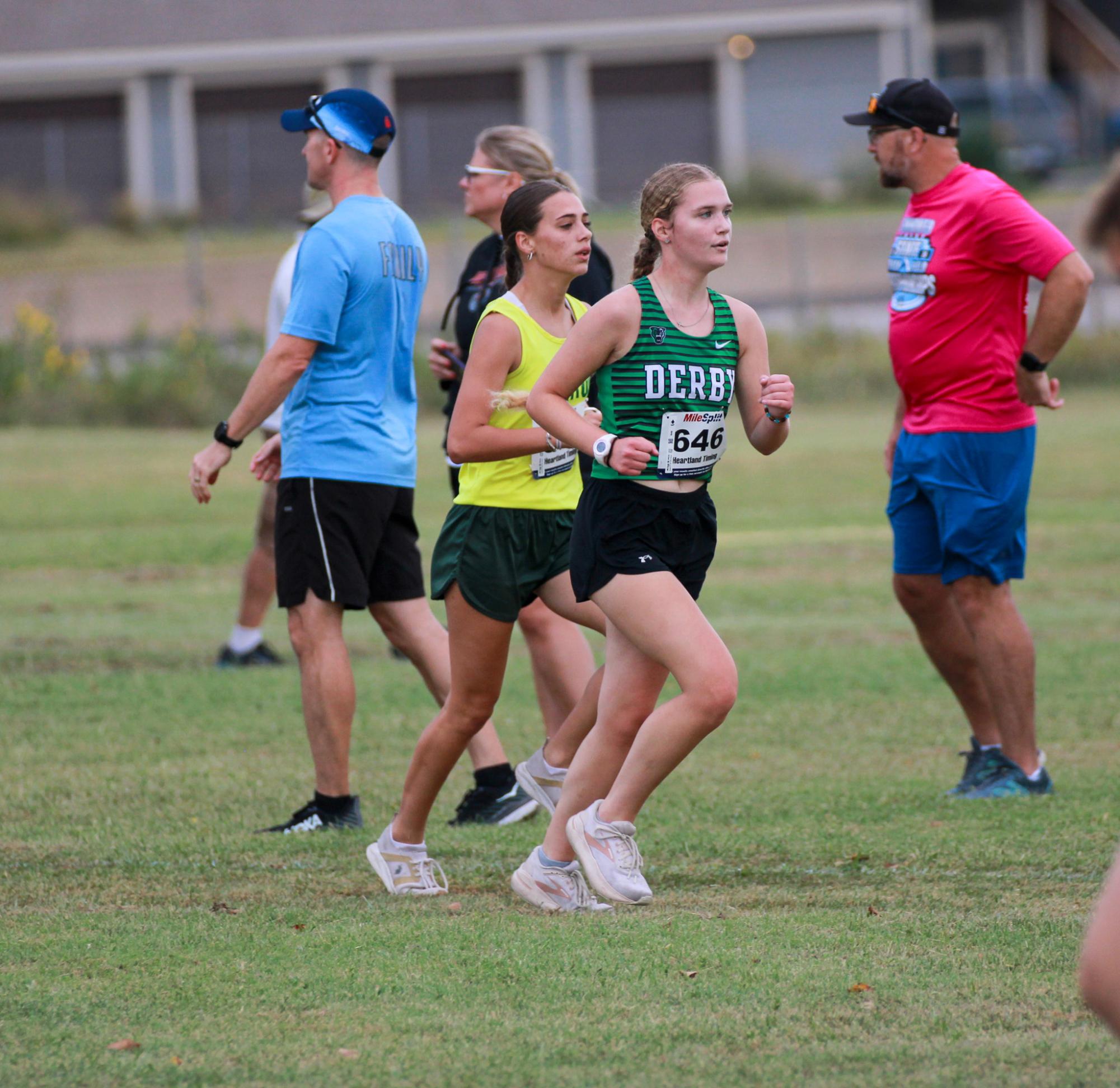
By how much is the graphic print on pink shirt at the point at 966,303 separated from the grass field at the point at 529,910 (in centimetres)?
139

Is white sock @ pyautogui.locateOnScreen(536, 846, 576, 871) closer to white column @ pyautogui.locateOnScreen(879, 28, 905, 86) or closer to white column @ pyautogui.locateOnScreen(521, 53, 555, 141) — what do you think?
white column @ pyautogui.locateOnScreen(521, 53, 555, 141)

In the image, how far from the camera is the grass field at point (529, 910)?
12.0 ft

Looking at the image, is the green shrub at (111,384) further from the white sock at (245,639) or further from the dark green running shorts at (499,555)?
the dark green running shorts at (499,555)

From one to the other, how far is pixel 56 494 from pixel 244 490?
173 centimetres

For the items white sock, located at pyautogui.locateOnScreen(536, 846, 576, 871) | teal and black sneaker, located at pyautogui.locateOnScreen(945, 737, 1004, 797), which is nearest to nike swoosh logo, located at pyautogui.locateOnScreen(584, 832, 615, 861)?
white sock, located at pyautogui.locateOnScreen(536, 846, 576, 871)

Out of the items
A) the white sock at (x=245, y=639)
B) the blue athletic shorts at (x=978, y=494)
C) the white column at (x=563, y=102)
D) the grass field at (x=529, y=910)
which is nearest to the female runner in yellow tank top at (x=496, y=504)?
the grass field at (x=529, y=910)

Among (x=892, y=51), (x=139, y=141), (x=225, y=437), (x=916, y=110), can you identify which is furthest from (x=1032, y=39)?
(x=225, y=437)

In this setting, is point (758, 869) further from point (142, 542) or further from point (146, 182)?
point (146, 182)

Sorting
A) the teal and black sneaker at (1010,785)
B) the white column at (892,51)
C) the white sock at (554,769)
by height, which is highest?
the white column at (892,51)

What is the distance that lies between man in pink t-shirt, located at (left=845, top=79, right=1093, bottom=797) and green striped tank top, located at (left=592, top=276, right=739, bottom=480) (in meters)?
1.84

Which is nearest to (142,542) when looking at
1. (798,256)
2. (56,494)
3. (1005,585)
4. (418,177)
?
(56,494)

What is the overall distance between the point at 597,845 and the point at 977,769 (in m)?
2.15

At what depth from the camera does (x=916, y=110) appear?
6.18 metres

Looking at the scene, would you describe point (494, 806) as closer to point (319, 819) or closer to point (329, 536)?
point (319, 819)
